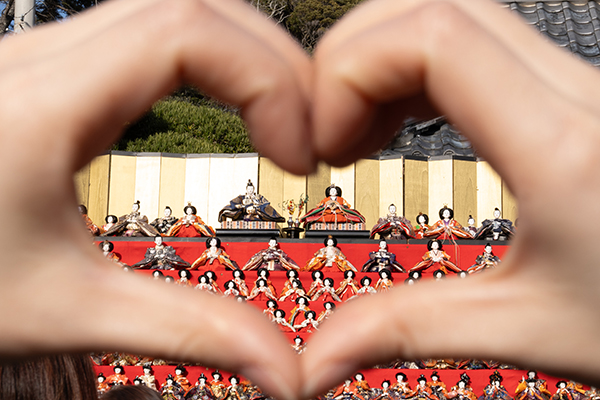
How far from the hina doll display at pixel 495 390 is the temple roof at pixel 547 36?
2441 mm

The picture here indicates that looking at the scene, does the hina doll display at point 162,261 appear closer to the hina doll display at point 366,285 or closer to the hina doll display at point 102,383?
the hina doll display at point 102,383

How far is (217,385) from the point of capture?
3.66 m

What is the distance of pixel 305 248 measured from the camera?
5.04m

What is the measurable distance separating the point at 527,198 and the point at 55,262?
228 mm

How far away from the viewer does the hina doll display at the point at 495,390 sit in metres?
3.44

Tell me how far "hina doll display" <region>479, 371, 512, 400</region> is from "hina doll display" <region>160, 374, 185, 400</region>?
2109 mm

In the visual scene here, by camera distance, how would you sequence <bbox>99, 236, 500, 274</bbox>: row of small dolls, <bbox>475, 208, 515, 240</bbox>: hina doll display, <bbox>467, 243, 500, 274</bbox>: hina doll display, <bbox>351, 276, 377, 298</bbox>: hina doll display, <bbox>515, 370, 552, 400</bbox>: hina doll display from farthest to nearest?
<bbox>475, 208, 515, 240</bbox>: hina doll display
<bbox>99, 236, 500, 274</bbox>: row of small dolls
<bbox>467, 243, 500, 274</bbox>: hina doll display
<bbox>351, 276, 377, 298</bbox>: hina doll display
<bbox>515, 370, 552, 400</bbox>: hina doll display

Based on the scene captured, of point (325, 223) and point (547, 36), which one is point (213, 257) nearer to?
point (325, 223)

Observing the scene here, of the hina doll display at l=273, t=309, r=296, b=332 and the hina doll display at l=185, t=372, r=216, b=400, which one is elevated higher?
the hina doll display at l=273, t=309, r=296, b=332

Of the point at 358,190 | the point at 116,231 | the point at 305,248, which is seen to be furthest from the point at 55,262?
the point at 358,190

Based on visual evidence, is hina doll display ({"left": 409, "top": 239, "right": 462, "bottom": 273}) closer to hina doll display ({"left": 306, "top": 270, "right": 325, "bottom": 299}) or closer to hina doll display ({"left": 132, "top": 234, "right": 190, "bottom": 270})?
hina doll display ({"left": 306, "top": 270, "right": 325, "bottom": 299})

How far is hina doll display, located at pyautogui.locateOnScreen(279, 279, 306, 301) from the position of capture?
14.0 ft

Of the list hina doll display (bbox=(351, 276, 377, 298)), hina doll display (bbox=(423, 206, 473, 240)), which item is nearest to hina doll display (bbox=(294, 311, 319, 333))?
hina doll display (bbox=(351, 276, 377, 298))

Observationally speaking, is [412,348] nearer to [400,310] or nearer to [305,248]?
[400,310]
